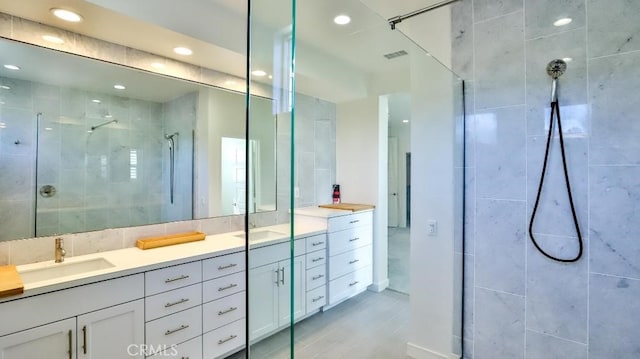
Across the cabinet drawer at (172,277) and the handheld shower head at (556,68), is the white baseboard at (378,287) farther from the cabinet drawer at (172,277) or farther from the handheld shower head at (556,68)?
the handheld shower head at (556,68)

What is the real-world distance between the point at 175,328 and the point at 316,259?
1241 mm

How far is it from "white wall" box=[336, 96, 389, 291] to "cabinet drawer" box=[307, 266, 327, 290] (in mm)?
920

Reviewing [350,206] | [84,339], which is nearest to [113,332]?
[84,339]

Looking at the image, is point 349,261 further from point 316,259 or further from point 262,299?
point 262,299

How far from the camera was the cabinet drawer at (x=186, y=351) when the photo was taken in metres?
1.75

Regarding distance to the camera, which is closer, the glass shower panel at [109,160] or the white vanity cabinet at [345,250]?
the glass shower panel at [109,160]

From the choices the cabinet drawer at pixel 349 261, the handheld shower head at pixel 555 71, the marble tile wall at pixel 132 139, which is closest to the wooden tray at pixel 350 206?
the cabinet drawer at pixel 349 261

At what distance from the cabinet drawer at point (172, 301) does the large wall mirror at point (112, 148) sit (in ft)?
2.14

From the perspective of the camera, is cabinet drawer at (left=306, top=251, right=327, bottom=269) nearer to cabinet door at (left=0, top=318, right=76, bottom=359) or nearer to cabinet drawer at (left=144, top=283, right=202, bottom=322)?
cabinet drawer at (left=144, top=283, right=202, bottom=322)

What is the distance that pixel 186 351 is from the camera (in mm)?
1830

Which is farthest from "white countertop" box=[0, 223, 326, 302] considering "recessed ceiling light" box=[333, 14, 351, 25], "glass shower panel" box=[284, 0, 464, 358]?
"recessed ceiling light" box=[333, 14, 351, 25]

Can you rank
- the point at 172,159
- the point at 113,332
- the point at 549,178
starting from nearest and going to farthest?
the point at 113,332 → the point at 549,178 → the point at 172,159

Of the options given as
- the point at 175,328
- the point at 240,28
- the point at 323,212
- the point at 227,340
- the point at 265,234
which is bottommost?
the point at 227,340

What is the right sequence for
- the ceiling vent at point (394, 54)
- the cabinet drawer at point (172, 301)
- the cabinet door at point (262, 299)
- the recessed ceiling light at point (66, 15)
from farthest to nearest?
1. the ceiling vent at point (394, 54)
2. the cabinet drawer at point (172, 301)
3. the recessed ceiling light at point (66, 15)
4. the cabinet door at point (262, 299)
